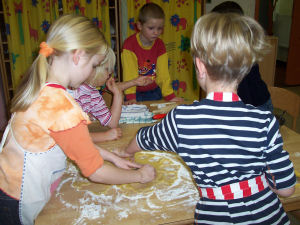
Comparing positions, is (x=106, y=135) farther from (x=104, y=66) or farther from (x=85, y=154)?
(x=85, y=154)

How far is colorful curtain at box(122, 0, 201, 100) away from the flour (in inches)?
106

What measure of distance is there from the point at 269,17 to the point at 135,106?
539cm

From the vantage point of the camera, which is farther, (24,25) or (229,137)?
(24,25)

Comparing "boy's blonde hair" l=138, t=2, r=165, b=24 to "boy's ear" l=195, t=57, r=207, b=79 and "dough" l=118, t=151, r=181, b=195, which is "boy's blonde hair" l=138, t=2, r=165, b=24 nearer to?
"dough" l=118, t=151, r=181, b=195

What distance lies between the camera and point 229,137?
0.80m

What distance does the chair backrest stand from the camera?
5.98ft

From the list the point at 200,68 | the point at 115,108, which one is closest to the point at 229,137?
the point at 200,68

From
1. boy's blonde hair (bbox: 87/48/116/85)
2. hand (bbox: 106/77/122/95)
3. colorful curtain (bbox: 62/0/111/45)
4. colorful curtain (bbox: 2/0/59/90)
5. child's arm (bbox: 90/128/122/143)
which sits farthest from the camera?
colorful curtain (bbox: 62/0/111/45)

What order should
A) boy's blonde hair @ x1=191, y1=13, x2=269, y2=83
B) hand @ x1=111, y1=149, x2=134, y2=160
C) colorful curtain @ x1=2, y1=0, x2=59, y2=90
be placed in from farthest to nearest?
colorful curtain @ x1=2, y1=0, x2=59, y2=90 < hand @ x1=111, y1=149, x2=134, y2=160 < boy's blonde hair @ x1=191, y1=13, x2=269, y2=83

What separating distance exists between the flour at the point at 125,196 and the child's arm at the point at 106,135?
0.91ft

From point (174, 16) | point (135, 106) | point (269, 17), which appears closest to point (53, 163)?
point (135, 106)

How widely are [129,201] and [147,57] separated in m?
1.52

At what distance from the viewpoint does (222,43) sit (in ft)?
2.58

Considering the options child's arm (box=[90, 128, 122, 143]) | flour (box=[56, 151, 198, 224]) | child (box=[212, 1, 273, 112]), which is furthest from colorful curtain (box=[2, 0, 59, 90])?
flour (box=[56, 151, 198, 224])
